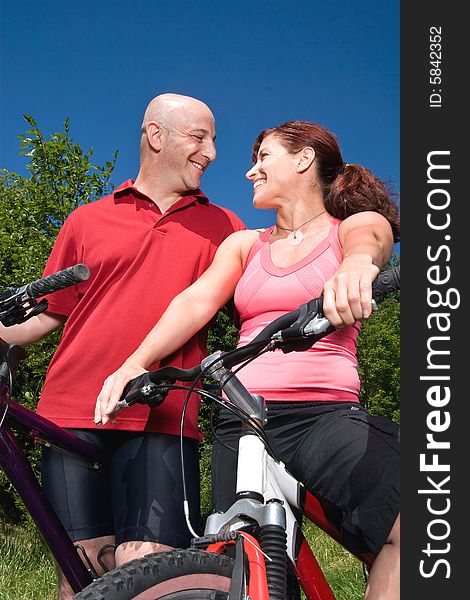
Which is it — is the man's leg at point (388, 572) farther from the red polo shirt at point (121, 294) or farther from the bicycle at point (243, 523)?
the red polo shirt at point (121, 294)

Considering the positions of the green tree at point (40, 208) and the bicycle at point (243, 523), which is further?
the green tree at point (40, 208)

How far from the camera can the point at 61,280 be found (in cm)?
224

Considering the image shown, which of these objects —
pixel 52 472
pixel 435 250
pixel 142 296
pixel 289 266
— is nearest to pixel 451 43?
pixel 435 250

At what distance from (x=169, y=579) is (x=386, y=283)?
29.2 inches

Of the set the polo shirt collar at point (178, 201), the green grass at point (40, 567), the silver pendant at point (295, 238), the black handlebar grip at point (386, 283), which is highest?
the polo shirt collar at point (178, 201)

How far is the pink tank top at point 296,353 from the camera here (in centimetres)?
215

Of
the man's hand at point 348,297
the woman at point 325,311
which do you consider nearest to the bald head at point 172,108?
the woman at point 325,311

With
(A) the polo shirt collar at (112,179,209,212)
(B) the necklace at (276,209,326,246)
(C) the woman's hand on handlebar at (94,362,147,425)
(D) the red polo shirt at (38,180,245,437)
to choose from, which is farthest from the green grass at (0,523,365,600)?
(C) the woman's hand on handlebar at (94,362,147,425)

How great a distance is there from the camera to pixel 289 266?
2.33m

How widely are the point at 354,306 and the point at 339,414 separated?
496 mm

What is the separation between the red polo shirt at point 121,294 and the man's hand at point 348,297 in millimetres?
1001

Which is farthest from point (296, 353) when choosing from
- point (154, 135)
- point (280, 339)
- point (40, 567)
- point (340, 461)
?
point (40, 567)

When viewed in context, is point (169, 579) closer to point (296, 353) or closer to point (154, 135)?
point (296, 353)

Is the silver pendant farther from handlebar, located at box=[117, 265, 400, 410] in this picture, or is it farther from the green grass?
the green grass
